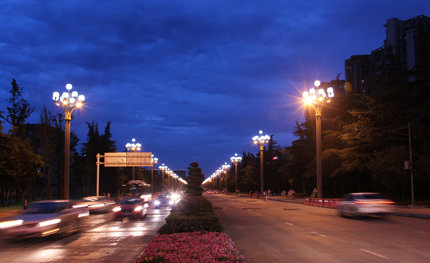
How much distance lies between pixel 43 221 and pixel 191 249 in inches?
309

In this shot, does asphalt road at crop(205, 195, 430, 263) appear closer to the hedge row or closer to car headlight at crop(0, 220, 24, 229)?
the hedge row

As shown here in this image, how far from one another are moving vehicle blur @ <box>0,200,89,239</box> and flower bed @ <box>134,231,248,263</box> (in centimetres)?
537

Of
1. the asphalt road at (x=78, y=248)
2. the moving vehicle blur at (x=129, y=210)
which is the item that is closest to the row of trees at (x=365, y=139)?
the moving vehicle blur at (x=129, y=210)

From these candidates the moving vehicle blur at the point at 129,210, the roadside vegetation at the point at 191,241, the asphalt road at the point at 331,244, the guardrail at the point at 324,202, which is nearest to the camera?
the roadside vegetation at the point at 191,241

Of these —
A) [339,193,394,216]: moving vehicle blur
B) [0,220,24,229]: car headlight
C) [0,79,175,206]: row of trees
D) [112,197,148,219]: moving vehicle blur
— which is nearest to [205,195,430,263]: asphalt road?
[339,193,394,216]: moving vehicle blur

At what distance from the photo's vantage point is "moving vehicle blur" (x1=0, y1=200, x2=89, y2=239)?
14.5 meters

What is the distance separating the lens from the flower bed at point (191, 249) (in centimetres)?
912

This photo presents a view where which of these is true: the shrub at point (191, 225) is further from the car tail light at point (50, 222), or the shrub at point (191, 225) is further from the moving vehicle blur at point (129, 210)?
the moving vehicle blur at point (129, 210)

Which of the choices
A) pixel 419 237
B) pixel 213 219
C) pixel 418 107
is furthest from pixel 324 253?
pixel 418 107

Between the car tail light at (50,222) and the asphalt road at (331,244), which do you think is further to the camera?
the car tail light at (50,222)

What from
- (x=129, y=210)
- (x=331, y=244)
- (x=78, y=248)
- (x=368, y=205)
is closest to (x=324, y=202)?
(x=368, y=205)

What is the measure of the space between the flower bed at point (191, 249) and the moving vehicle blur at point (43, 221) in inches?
211

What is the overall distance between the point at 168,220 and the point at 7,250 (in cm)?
562

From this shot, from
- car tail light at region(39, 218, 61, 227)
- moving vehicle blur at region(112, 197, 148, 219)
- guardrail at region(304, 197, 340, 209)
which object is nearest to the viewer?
car tail light at region(39, 218, 61, 227)
